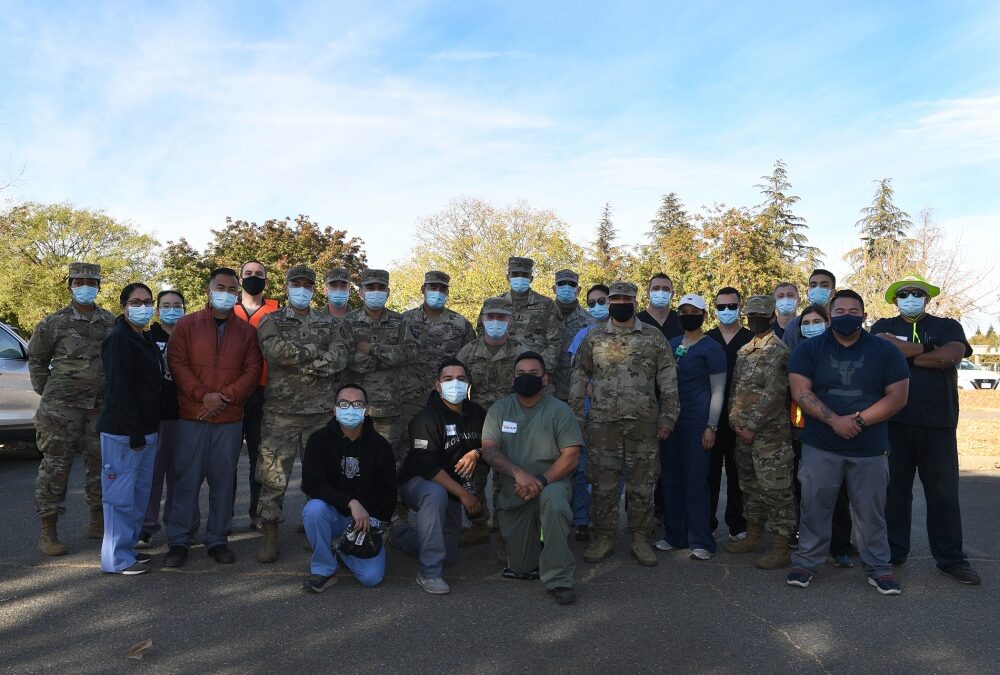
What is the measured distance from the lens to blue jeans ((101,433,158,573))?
4.93 meters

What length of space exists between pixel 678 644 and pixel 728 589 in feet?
3.60

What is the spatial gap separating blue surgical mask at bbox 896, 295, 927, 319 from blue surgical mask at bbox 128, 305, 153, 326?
225 inches

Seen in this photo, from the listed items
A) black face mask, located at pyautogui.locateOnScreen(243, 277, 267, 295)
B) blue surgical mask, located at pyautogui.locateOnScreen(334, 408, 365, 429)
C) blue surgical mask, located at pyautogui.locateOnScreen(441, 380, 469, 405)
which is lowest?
blue surgical mask, located at pyautogui.locateOnScreen(334, 408, 365, 429)

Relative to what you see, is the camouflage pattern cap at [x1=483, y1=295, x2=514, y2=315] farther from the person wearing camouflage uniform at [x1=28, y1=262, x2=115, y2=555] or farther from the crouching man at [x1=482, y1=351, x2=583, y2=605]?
the person wearing camouflage uniform at [x1=28, y1=262, x2=115, y2=555]

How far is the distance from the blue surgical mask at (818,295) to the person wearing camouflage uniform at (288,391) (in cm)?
422

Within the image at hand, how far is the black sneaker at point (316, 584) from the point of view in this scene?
15.1ft

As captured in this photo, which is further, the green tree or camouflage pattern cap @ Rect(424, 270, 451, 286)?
the green tree

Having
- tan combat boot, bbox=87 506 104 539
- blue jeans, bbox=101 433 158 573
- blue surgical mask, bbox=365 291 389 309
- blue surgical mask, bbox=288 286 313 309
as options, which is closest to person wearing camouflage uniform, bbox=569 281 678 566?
blue surgical mask, bbox=365 291 389 309

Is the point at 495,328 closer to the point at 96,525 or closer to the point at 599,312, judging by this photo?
the point at 599,312

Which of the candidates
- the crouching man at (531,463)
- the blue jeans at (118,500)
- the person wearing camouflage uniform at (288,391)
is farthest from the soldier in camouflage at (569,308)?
the blue jeans at (118,500)

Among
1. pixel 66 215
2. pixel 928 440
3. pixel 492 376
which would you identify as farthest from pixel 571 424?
pixel 66 215

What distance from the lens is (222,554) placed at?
17.3 feet

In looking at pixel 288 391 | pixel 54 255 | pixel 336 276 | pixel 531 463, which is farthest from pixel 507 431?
pixel 54 255

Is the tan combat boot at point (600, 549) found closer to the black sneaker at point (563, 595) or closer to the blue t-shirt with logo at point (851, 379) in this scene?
the black sneaker at point (563, 595)
